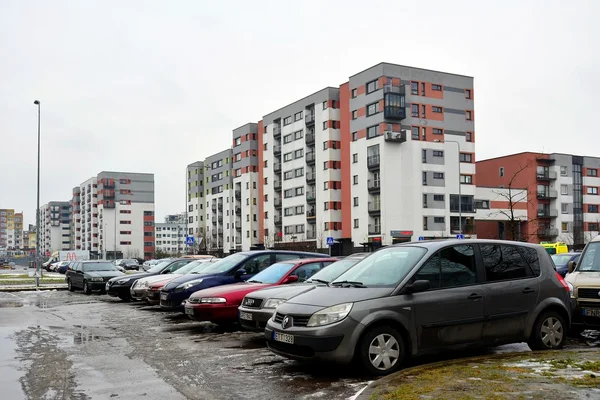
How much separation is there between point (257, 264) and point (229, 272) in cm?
71

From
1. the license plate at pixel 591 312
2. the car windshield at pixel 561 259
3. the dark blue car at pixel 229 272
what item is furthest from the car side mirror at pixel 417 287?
the car windshield at pixel 561 259

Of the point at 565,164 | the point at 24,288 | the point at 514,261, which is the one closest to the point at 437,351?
the point at 514,261

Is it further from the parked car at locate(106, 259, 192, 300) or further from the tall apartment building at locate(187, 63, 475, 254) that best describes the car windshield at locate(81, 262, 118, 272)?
the tall apartment building at locate(187, 63, 475, 254)

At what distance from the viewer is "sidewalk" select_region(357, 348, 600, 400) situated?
5891mm

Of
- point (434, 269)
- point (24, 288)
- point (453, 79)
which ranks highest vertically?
point (453, 79)

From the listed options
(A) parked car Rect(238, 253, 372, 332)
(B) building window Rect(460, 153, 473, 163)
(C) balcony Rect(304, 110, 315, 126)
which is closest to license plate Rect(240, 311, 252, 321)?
(A) parked car Rect(238, 253, 372, 332)

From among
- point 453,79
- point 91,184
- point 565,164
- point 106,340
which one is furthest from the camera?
point 91,184

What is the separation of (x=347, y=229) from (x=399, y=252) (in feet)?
207

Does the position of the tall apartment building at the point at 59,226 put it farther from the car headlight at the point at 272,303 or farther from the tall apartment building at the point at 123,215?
the car headlight at the point at 272,303

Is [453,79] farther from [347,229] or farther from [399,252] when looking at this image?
[399,252]

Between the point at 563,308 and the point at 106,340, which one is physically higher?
the point at 563,308

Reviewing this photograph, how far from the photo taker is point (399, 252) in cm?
851

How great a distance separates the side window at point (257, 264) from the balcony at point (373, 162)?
52161 millimetres

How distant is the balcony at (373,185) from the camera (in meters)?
66.1
